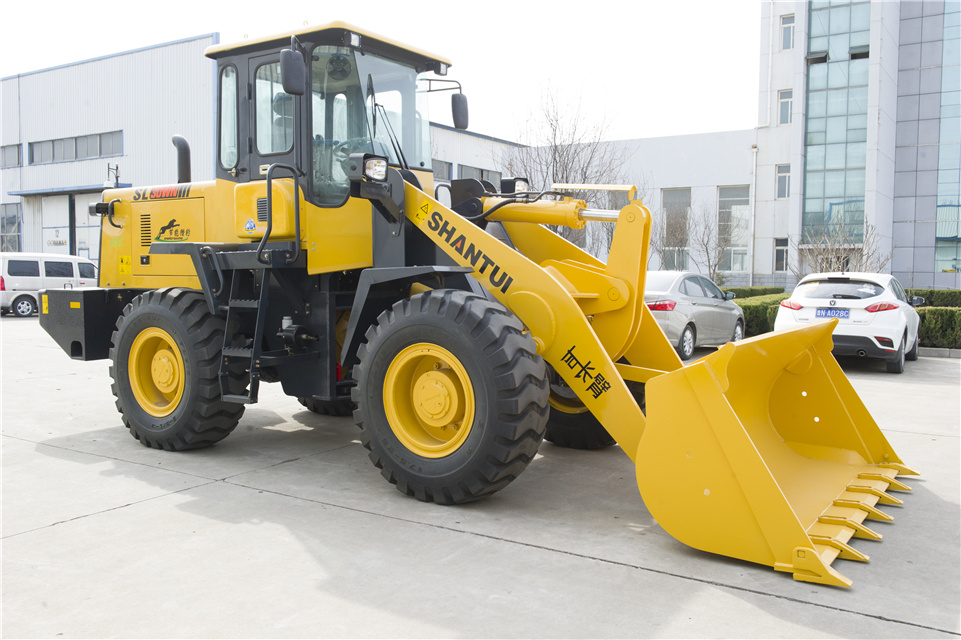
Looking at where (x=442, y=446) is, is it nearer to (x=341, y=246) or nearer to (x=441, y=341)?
(x=441, y=341)

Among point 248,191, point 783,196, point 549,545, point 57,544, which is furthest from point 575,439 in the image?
point 783,196

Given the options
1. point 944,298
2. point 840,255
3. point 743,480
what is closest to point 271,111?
point 743,480

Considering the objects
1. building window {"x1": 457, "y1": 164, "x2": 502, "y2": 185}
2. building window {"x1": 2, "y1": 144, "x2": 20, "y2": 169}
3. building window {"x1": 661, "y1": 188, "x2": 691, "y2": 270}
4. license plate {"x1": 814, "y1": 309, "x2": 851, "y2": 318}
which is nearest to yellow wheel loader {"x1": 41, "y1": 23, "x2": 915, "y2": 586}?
license plate {"x1": 814, "y1": 309, "x2": 851, "y2": 318}

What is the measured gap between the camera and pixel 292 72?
5.07 meters

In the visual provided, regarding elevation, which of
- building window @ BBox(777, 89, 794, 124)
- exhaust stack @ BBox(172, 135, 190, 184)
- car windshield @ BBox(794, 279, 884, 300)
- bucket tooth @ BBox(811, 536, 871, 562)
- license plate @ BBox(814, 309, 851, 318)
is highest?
building window @ BBox(777, 89, 794, 124)

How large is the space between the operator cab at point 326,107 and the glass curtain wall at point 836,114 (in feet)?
88.7

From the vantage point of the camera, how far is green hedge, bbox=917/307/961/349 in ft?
46.9

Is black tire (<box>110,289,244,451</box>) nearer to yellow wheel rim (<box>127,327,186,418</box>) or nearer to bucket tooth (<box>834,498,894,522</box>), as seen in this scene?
yellow wheel rim (<box>127,327,186,418</box>)

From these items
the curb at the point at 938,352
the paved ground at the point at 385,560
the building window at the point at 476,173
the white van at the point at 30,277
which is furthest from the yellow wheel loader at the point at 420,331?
the building window at the point at 476,173

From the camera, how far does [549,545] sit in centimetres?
427

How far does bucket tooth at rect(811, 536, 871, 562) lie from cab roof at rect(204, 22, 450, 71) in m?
4.59

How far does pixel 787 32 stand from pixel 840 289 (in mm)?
23894

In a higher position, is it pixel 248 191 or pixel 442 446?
pixel 248 191

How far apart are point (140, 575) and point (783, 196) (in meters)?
32.4
